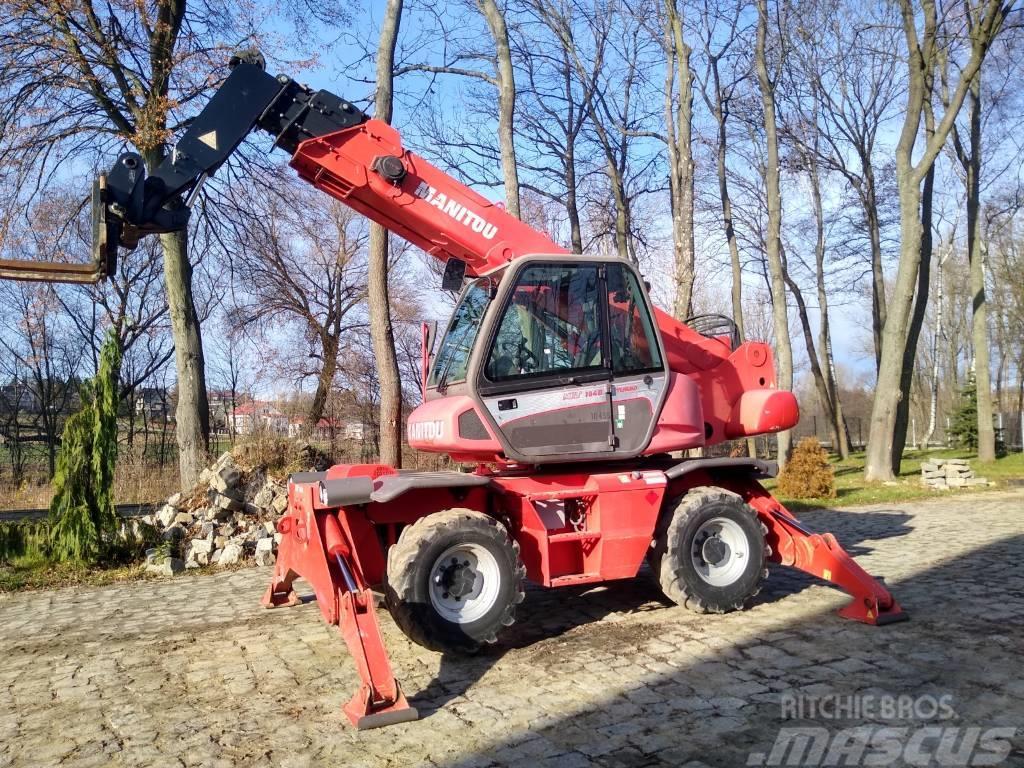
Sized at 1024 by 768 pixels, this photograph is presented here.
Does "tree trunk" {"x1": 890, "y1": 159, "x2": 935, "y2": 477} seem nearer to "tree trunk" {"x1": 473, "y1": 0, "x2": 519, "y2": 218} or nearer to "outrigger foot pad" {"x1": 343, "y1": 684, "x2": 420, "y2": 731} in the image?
"tree trunk" {"x1": 473, "y1": 0, "x2": 519, "y2": 218}

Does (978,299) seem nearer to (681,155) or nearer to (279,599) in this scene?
(681,155)

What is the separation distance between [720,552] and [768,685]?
1.88 meters

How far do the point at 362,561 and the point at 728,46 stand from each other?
21379 mm

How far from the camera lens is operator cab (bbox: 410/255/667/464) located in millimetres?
6117

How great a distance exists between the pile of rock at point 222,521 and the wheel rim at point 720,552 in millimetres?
5297

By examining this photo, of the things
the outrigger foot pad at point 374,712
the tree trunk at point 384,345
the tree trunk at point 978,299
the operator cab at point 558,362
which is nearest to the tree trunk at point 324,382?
the tree trunk at point 384,345

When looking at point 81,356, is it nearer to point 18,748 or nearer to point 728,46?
point 728,46

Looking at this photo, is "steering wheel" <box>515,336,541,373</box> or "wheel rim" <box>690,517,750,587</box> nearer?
"steering wheel" <box>515,336,541,373</box>

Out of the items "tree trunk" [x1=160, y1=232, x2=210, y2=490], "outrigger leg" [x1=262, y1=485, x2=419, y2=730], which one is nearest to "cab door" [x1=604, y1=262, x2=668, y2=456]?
"outrigger leg" [x1=262, y1=485, x2=419, y2=730]

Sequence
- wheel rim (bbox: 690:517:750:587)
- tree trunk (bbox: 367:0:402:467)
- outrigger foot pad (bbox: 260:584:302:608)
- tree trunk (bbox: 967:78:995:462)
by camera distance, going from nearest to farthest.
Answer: wheel rim (bbox: 690:517:750:587) < outrigger foot pad (bbox: 260:584:302:608) < tree trunk (bbox: 367:0:402:467) < tree trunk (bbox: 967:78:995:462)

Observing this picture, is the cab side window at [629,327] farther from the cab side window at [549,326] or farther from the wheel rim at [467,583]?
the wheel rim at [467,583]

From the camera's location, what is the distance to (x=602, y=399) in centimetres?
638

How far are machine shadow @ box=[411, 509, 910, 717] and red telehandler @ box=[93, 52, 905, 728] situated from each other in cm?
25

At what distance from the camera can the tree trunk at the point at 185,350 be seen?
13.3 metres
